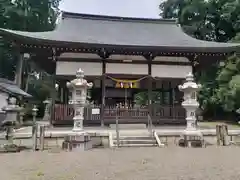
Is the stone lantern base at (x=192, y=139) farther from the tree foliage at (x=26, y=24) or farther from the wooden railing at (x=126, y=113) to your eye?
the tree foliage at (x=26, y=24)

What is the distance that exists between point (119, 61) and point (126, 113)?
2701 millimetres

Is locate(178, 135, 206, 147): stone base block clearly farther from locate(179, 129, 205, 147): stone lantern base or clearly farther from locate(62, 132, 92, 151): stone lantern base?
locate(62, 132, 92, 151): stone lantern base

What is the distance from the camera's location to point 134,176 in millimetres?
5051

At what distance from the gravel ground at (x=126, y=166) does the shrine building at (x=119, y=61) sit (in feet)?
16.4

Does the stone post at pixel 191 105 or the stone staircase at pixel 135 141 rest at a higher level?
the stone post at pixel 191 105

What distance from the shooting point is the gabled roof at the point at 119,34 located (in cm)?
1245

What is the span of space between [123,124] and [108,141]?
331 centimetres

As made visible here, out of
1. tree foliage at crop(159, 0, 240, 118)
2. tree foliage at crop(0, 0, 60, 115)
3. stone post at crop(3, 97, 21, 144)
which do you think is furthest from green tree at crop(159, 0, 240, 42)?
stone post at crop(3, 97, 21, 144)

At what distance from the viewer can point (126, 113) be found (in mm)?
12977

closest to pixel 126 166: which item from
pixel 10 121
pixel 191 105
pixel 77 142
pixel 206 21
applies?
pixel 77 142

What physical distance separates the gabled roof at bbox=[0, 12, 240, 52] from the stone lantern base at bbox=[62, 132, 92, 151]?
4847 millimetres

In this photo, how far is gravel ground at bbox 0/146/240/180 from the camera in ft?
16.6

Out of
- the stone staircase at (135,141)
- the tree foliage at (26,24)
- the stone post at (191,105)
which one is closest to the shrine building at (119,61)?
the stone staircase at (135,141)

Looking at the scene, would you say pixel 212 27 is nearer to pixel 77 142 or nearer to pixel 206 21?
pixel 206 21
